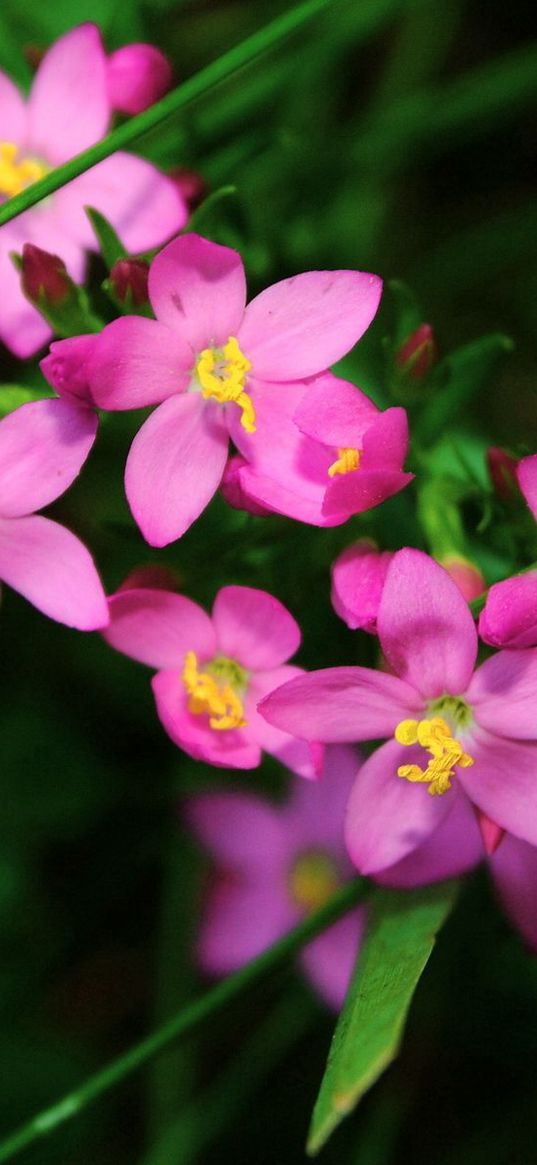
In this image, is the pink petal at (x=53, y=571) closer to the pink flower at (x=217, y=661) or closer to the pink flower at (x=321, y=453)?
the pink flower at (x=217, y=661)

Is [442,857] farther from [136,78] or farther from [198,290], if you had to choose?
[136,78]

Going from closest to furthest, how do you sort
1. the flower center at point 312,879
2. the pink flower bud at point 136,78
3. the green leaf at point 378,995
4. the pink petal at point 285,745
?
the green leaf at point 378,995
the pink petal at point 285,745
the pink flower bud at point 136,78
the flower center at point 312,879

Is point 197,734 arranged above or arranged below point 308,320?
below

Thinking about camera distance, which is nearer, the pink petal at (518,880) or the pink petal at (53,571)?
the pink petal at (53,571)

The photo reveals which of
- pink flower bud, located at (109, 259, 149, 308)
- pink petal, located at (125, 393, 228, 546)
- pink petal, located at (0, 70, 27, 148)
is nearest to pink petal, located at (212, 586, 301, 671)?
pink petal, located at (125, 393, 228, 546)

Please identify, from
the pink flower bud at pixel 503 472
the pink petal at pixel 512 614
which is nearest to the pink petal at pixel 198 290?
the pink flower bud at pixel 503 472

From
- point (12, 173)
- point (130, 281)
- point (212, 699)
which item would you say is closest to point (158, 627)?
point (212, 699)

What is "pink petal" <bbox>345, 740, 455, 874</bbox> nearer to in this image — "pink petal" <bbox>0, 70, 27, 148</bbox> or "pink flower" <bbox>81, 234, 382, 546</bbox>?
"pink flower" <bbox>81, 234, 382, 546</bbox>
